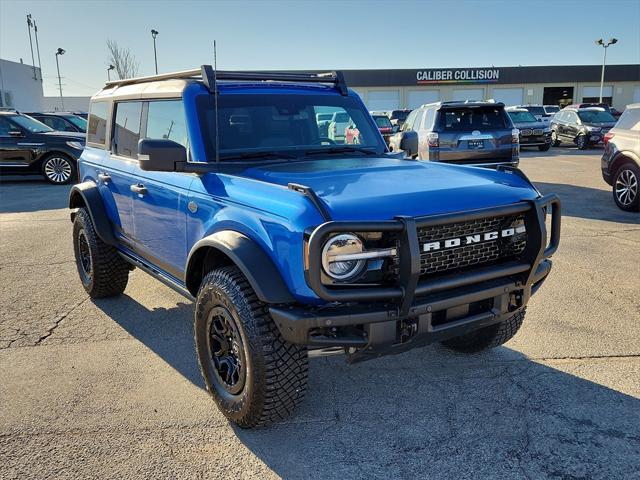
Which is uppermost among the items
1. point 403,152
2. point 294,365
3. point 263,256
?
point 403,152

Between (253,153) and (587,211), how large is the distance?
7655 mm

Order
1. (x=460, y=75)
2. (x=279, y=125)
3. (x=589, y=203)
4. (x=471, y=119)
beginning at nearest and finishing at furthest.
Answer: (x=279, y=125), (x=589, y=203), (x=471, y=119), (x=460, y=75)

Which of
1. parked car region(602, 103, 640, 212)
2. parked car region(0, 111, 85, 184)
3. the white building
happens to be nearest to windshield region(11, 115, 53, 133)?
parked car region(0, 111, 85, 184)

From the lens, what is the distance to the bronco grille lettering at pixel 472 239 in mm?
2803

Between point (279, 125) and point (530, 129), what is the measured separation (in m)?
19.1

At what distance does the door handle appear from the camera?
415 centimetres

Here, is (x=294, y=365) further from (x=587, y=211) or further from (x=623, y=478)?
(x=587, y=211)

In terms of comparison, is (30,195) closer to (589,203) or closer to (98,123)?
(98,123)

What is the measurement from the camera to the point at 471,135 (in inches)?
413

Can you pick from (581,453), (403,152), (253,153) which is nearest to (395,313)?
(581,453)

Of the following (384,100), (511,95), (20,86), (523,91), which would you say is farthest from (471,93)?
(20,86)

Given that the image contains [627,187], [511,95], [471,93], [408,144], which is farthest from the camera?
[471,93]

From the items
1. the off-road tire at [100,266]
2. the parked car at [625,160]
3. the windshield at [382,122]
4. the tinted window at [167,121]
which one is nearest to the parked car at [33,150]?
the off-road tire at [100,266]

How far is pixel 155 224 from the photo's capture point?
13.5 feet
